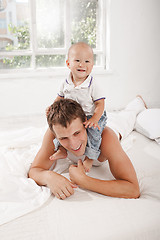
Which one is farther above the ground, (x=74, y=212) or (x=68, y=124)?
(x=68, y=124)

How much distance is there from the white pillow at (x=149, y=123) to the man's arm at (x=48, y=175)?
3.13 feet

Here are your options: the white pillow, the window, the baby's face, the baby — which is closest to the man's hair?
the baby

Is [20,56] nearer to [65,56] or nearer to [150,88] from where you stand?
[65,56]

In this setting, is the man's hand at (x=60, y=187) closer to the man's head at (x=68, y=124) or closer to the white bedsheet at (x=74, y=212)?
the white bedsheet at (x=74, y=212)

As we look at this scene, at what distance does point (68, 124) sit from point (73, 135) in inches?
2.8

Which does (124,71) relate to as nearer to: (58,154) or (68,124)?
(58,154)

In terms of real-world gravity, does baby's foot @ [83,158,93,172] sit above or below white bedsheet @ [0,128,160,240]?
above

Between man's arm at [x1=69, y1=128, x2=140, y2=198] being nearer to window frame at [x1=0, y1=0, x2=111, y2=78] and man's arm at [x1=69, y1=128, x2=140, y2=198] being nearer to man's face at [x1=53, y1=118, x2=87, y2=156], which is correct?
man's face at [x1=53, y1=118, x2=87, y2=156]

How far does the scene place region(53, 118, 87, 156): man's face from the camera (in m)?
1.12

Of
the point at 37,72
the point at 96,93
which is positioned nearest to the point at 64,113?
the point at 96,93

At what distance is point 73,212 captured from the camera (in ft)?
3.39

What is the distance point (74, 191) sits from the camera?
120 cm

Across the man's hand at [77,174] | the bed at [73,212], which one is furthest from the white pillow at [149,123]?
the man's hand at [77,174]

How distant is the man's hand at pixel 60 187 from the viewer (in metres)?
1.13
